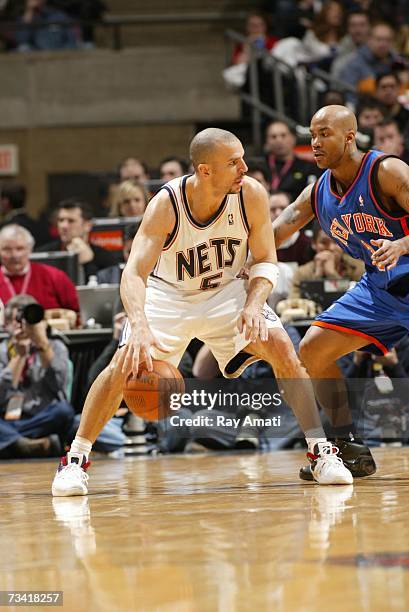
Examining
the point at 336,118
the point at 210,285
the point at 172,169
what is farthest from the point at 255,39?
the point at 210,285

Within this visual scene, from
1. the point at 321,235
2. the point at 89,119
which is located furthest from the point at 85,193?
the point at 321,235

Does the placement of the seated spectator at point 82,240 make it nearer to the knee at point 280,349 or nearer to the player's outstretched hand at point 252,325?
the knee at point 280,349

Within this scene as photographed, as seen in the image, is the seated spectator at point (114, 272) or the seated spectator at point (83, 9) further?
the seated spectator at point (83, 9)

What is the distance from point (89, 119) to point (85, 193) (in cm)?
93

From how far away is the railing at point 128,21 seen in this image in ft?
44.3

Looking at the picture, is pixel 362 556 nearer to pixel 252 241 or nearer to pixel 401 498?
pixel 401 498

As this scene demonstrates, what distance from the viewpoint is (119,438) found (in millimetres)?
7637

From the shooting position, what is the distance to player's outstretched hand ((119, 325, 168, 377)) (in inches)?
182

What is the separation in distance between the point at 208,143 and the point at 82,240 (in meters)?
4.53

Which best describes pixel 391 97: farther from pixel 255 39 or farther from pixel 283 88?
pixel 255 39

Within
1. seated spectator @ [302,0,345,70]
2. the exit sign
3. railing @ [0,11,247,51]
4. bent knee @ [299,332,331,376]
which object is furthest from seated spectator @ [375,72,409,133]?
bent knee @ [299,332,331,376]

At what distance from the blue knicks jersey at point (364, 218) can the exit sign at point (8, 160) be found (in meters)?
9.11

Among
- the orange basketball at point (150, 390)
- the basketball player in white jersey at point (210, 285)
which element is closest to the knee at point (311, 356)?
the basketball player in white jersey at point (210, 285)

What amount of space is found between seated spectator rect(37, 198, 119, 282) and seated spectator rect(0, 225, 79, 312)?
31.9 inches
